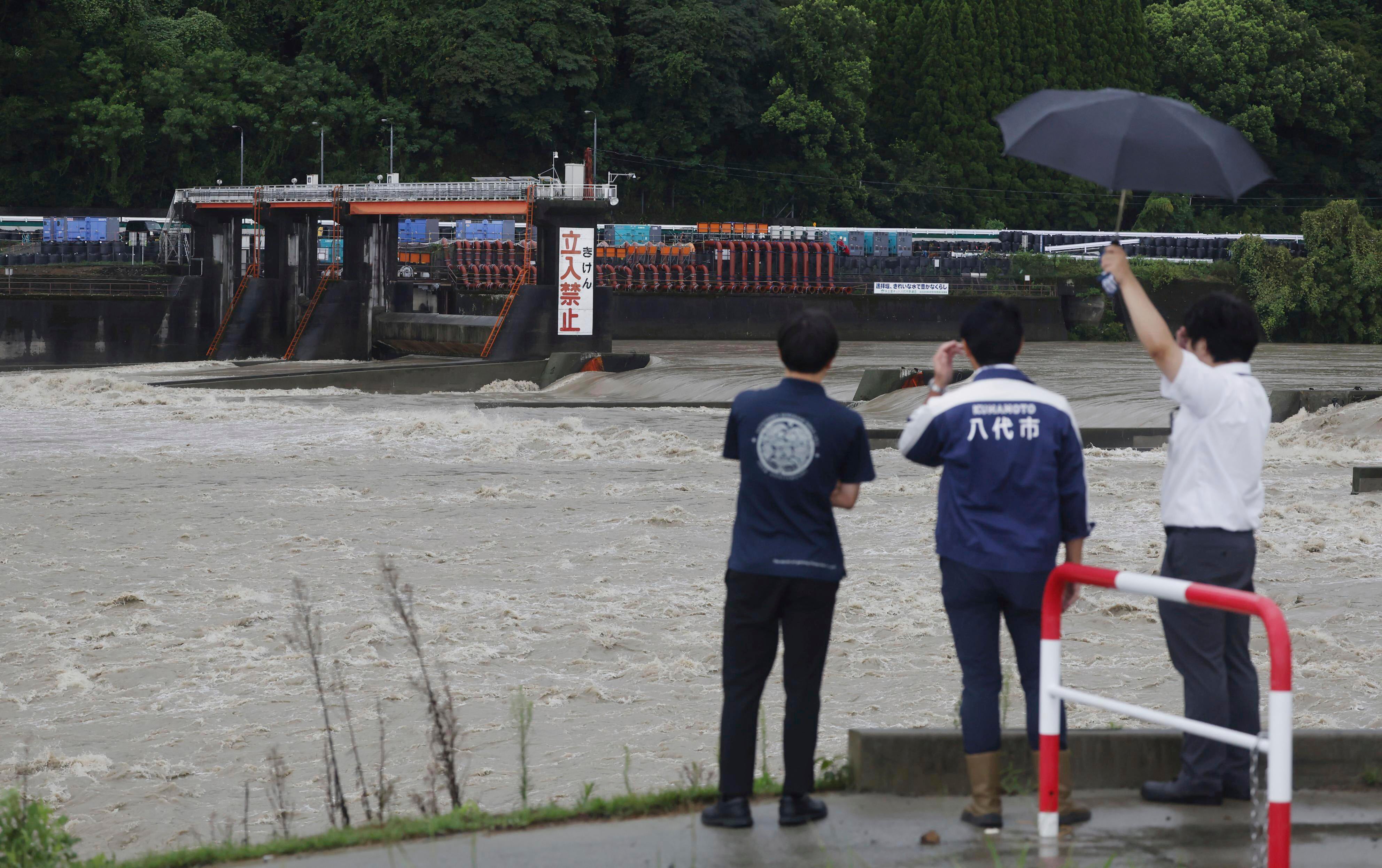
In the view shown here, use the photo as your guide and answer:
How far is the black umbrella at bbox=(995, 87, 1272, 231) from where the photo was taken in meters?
5.43

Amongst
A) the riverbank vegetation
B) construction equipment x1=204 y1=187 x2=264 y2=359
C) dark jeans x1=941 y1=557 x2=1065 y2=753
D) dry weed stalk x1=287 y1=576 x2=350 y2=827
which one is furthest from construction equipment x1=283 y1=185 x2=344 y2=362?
dark jeans x1=941 y1=557 x2=1065 y2=753

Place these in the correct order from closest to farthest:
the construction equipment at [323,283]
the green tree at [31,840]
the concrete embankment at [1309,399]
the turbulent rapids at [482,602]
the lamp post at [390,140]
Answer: the green tree at [31,840] → the turbulent rapids at [482,602] → the concrete embankment at [1309,399] → the construction equipment at [323,283] → the lamp post at [390,140]

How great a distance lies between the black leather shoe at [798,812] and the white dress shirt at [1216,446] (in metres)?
1.62

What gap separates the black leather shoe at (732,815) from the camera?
5.44 meters

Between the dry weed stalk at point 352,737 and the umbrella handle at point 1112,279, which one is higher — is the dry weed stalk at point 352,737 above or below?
below

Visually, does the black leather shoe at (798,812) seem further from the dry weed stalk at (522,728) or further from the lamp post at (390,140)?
the lamp post at (390,140)

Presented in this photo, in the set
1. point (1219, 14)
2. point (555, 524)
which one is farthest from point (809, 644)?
point (1219, 14)

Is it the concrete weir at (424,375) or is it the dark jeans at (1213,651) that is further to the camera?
the concrete weir at (424,375)

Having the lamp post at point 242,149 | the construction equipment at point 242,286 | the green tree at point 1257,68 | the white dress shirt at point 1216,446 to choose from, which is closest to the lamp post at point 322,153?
the lamp post at point 242,149

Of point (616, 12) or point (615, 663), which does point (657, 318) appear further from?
point (615, 663)

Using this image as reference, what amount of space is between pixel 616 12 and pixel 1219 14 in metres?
35.3

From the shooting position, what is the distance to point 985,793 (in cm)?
547

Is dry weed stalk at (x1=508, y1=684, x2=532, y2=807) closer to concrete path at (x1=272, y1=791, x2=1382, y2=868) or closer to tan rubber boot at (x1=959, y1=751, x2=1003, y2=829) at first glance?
A: concrete path at (x1=272, y1=791, x2=1382, y2=868)

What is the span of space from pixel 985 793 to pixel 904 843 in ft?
1.21
